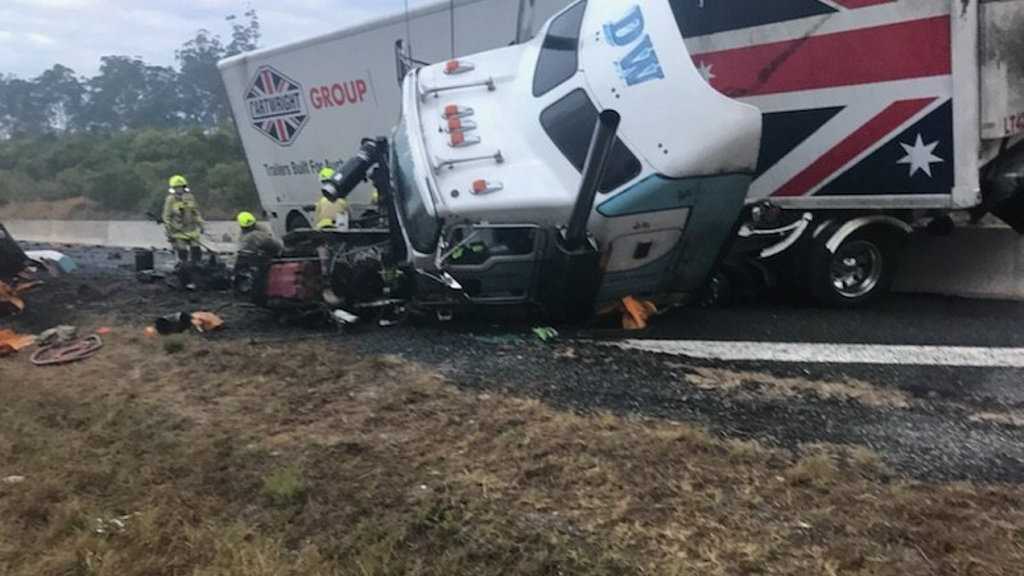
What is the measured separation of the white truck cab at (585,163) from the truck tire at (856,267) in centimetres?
113

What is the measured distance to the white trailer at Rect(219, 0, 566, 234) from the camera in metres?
9.84

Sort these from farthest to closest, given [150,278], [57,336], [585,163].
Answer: [150,278], [57,336], [585,163]

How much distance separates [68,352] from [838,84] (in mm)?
5943

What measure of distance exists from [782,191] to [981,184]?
145 cm

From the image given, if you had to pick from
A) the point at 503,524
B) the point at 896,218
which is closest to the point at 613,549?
the point at 503,524

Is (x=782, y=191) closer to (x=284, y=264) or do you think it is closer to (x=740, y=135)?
(x=740, y=135)

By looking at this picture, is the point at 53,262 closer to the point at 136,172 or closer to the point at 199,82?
the point at 136,172

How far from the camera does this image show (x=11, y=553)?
3.41 metres

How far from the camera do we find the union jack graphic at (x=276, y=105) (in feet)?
42.5

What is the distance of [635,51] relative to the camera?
600 centimetres

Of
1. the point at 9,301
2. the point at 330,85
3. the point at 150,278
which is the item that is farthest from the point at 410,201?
the point at 330,85

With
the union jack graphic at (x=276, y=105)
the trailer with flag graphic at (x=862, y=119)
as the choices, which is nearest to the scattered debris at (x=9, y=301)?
the union jack graphic at (x=276, y=105)

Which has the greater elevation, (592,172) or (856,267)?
(592,172)

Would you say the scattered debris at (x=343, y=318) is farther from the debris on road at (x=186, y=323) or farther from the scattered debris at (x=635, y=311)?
the scattered debris at (x=635, y=311)
